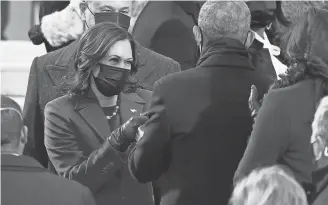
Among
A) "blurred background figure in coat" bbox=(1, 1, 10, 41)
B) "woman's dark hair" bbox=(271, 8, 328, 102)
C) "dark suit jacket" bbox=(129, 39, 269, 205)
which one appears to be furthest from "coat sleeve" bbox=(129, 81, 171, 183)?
"blurred background figure in coat" bbox=(1, 1, 10, 41)

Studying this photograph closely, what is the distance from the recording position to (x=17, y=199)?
3254mm

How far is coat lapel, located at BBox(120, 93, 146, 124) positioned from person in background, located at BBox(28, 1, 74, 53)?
0.28 m

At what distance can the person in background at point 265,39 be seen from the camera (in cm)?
347

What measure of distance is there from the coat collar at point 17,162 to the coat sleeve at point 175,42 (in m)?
0.61

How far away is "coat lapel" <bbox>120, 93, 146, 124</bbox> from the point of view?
11.1ft

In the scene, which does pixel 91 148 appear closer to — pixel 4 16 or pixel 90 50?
pixel 90 50

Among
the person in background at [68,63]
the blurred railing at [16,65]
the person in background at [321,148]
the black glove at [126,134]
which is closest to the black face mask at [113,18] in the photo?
the person in background at [68,63]

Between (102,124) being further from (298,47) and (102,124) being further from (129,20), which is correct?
(298,47)

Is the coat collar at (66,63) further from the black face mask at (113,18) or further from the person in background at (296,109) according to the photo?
the person in background at (296,109)

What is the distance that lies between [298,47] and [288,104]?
0.19 m

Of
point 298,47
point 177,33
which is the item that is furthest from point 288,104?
point 177,33

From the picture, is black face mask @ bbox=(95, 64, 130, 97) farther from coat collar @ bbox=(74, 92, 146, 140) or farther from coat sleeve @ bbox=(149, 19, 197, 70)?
coat sleeve @ bbox=(149, 19, 197, 70)

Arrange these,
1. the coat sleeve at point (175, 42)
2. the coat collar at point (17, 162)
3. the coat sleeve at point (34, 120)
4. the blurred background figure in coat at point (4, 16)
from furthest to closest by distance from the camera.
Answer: the coat sleeve at point (175, 42) < the blurred background figure in coat at point (4, 16) < the coat sleeve at point (34, 120) < the coat collar at point (17, 162)

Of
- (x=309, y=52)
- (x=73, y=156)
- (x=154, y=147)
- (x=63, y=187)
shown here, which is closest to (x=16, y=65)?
(x=73, y=156)
